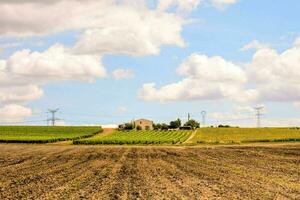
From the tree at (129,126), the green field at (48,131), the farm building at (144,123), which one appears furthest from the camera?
the farm building at (144,123)

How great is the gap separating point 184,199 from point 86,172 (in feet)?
42.5

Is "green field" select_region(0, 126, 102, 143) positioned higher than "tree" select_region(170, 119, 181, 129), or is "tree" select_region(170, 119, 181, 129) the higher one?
"tree" select_region(170, 119, 181, 129)

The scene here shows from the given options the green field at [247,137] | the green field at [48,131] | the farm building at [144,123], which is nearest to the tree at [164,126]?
the farm building at [144,123]

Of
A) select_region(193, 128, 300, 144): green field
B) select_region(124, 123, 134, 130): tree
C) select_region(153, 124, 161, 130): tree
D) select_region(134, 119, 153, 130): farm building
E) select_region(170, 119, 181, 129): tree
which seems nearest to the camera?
select_region(193, 128, 300, 144): green field

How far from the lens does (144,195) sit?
63.7 ft

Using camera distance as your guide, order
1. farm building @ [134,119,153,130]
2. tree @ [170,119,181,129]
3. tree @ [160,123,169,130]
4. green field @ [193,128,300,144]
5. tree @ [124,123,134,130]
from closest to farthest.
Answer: green field @ [193,128,300,144] < tree @ [124,123,134,130] < tree @ [160,123,169,130] < farm building @ [134,119,153,130] < tree @ [170,119,181,129]

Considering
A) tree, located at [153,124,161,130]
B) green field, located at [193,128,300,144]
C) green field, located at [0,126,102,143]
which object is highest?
tree, located at [153,124,161,130]

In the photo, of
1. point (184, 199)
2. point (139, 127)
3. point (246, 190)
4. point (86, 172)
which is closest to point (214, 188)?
point (246, 190)

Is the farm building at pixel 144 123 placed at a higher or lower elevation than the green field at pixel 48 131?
higher

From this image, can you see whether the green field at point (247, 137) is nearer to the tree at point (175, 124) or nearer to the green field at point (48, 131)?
the green field at point (48, 131)

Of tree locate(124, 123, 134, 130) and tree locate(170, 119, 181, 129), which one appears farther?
tree locate(170, 119, 181, 129)

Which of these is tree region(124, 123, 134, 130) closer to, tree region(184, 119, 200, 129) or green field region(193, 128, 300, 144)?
tree region(184, 119, 200, 129)

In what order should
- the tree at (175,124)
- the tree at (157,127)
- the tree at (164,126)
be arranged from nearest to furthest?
the tree at (164,126) < the tree at (157,127) < the tree at (175,124)

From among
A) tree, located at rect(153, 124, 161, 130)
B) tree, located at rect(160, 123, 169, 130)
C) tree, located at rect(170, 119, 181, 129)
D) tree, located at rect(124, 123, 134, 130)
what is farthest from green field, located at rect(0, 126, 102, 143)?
tree, located at rect(170, 119, 181, 129)
